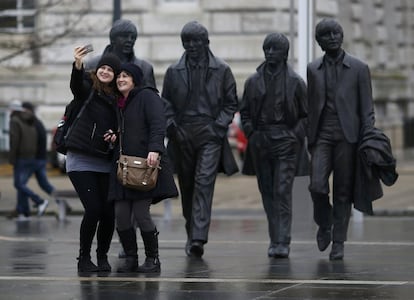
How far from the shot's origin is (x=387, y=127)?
36.5 m

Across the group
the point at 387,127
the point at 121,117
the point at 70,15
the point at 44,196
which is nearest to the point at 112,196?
the point at 121,117

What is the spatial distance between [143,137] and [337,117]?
2048 mm

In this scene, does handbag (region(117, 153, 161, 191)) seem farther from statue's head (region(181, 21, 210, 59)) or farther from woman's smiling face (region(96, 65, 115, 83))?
statue's head (region(181, 21, 210, 59))

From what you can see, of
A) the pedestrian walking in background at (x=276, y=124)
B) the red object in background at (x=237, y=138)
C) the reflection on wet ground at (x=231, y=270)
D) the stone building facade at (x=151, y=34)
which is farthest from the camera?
the stone building facade at (x=151, y=34)

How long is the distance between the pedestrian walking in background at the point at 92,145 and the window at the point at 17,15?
20.2 m

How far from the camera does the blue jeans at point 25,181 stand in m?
21.4

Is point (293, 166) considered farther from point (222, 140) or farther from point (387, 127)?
point (387, 127)

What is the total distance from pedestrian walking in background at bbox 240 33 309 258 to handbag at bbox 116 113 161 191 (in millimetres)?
2208

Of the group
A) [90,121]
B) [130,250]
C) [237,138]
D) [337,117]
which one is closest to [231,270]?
[130,250]

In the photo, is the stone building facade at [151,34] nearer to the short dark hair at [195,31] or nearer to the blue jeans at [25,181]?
the blue jeans at [25,181]

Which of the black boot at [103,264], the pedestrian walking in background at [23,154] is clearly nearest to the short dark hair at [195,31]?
the black boot at [103,264]

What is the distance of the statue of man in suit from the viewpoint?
1341 cm

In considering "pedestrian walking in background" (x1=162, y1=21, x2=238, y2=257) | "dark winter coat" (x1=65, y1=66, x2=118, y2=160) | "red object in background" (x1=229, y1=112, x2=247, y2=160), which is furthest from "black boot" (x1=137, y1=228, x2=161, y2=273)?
"red object in background" (x1=229, y1=112, x2=247, y2=160)

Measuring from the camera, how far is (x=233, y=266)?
42.5 ft
